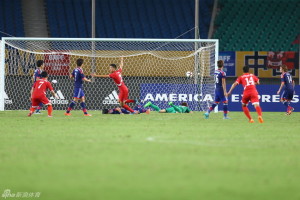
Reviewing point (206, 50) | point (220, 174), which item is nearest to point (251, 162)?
point (220, 174)

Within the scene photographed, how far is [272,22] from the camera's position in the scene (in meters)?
36.2

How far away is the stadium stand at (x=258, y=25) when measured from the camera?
115ft

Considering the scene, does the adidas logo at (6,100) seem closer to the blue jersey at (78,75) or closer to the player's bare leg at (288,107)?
the blue jersey at (78,75)

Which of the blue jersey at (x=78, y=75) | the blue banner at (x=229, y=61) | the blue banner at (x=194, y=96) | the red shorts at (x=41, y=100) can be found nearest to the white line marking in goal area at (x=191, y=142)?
the red shorts at (x=41, y=100)

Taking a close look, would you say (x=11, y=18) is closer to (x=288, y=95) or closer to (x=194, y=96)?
(x=194, y=96)

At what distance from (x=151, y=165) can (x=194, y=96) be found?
18.6 metres

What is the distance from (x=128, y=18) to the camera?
3681cm

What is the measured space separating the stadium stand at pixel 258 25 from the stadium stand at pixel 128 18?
3.74 ft

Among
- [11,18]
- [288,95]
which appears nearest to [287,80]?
[288,95]

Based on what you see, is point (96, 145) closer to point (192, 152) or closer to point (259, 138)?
point (192, 152)

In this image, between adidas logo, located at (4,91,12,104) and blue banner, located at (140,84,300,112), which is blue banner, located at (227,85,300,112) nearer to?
blue banner, located at (140,84,300,112)

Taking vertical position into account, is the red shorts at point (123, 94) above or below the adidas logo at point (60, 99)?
above

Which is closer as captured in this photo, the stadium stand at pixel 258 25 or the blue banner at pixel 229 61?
the blue banner at pixel 229 61

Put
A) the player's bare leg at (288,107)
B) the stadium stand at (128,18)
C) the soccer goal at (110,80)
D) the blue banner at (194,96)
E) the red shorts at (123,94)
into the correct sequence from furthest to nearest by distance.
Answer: the stadium stand at (128,18) < the blue banner at (194,96) < the soccer goal at (110,80) < the player's bare leg at (288,107) < the red shorts at (123,94)
